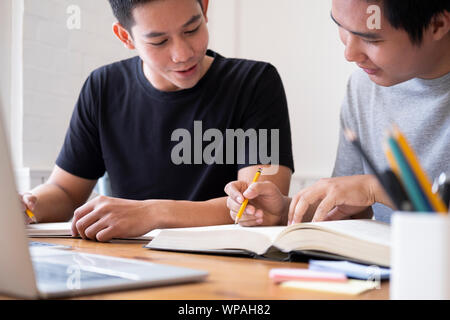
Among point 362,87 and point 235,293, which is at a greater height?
point 362,87

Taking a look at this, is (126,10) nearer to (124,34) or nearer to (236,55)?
(124,34)

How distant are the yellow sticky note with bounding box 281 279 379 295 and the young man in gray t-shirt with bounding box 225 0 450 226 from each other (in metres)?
0.37

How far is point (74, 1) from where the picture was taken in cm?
222

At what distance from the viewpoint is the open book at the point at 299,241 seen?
600mm

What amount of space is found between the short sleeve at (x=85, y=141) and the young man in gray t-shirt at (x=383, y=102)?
645mm

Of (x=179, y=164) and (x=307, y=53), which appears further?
(x=307, y=53)

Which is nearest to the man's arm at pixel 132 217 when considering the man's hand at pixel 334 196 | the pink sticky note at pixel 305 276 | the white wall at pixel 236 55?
the man's hand at pixel 334 196

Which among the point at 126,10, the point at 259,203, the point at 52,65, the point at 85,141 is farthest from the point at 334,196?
the point at 52,65

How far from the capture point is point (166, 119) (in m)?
1.49

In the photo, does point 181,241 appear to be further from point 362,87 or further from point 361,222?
point 362,87

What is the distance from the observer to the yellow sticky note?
479 mm
